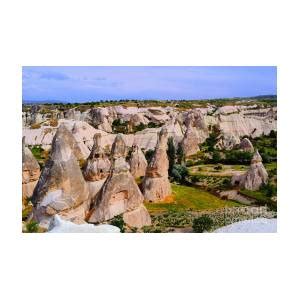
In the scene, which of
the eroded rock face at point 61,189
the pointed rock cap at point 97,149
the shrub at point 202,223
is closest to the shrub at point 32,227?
the eroded rock face at point 61,189

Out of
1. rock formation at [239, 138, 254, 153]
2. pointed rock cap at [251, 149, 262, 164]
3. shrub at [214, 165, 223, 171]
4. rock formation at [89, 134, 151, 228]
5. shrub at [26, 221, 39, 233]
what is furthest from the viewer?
shrub at [214, 165, 223, 171]

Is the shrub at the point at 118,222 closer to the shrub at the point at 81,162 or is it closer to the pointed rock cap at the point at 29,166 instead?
the shrub at the point at 81,162

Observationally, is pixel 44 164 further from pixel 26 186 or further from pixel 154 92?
pixel 154 92

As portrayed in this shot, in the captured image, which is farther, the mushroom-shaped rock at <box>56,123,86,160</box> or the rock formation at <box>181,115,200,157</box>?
the rock formation at <box>181,115,200,157</box>

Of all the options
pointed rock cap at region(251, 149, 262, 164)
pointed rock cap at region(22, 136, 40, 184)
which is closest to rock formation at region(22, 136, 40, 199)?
pointed rock cap at region(22, 136, 40, 184)

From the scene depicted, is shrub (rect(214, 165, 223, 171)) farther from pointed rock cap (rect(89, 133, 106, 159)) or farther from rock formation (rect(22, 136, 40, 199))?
rock formation (rect(22, 136, 40, 199))

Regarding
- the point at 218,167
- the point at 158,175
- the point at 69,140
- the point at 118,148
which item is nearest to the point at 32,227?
the point at 69,140

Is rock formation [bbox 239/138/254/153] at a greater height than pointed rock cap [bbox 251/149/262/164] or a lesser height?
greater
